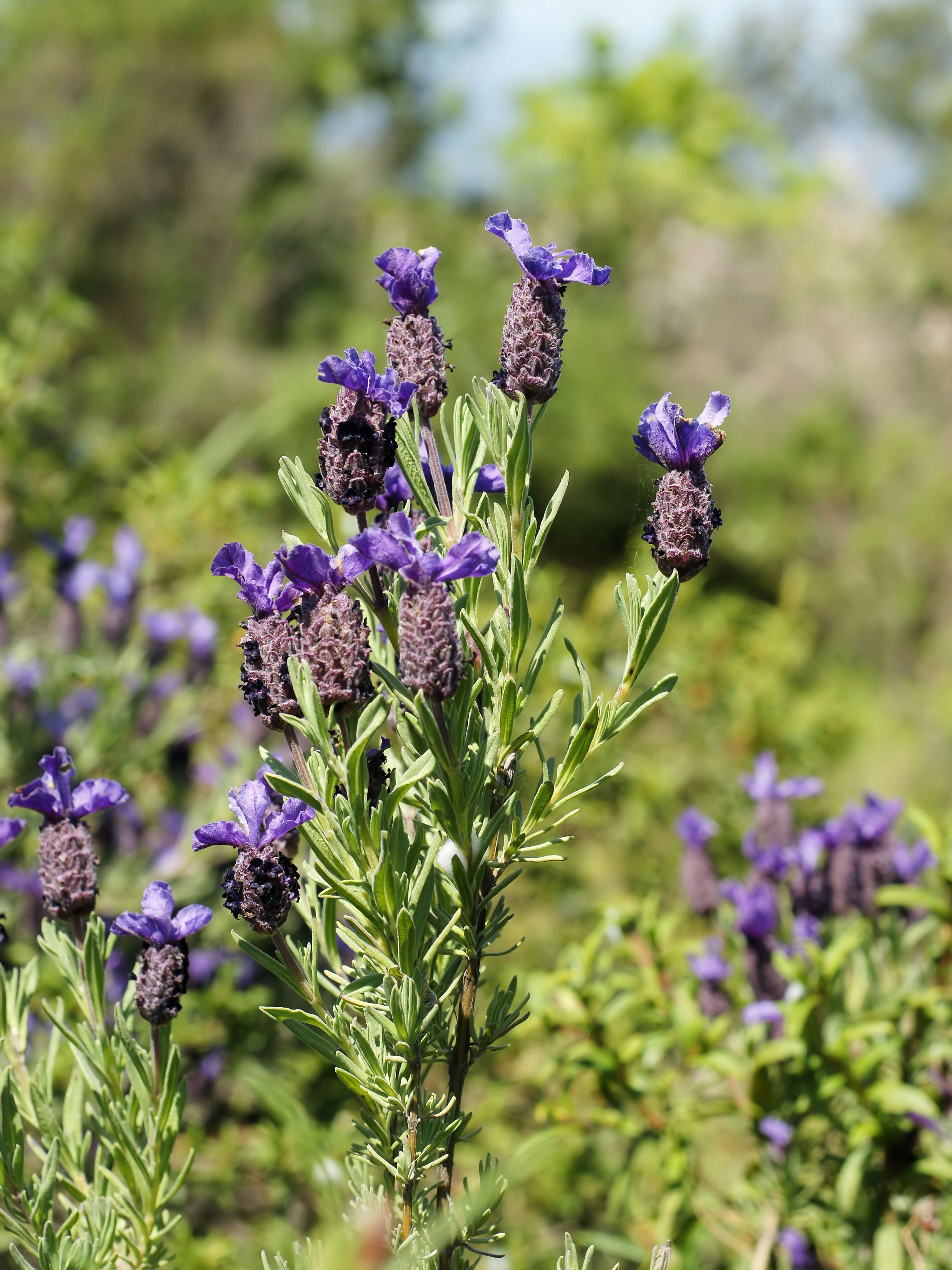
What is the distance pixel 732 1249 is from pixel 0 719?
48.1 inches

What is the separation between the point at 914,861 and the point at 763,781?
0.20 metres

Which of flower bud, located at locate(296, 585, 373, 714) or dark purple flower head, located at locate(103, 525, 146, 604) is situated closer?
flower bud, located at locate(296, 585, 373, 714)

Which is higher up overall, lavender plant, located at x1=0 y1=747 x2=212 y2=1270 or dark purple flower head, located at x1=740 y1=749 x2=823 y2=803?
dark purple flower head, located at x1=740 y1=749 x2=823 y2=803

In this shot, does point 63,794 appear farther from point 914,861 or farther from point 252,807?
point 914,861

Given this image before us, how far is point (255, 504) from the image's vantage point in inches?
92.1

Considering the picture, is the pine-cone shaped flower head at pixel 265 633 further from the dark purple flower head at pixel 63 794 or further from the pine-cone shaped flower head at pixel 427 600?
the dark purple flower head at pixel 63 794

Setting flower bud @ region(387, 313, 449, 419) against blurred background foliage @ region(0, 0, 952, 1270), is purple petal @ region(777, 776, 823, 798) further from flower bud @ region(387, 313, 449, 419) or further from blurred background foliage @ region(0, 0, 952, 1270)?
flower bud @ region(387, 313, 449, 419)

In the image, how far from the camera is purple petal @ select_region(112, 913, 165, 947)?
2.25 feet

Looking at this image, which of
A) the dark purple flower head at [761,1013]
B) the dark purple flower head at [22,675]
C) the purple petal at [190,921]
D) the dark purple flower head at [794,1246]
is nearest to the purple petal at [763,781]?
the dark purple flower head at [761,1013]

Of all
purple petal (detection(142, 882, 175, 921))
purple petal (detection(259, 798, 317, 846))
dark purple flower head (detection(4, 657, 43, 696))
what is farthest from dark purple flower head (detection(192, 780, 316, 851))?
dark purple flower head (detection(4, 657, 43, 696))

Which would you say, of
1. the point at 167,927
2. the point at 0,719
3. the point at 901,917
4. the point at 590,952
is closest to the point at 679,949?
the point at 590,952

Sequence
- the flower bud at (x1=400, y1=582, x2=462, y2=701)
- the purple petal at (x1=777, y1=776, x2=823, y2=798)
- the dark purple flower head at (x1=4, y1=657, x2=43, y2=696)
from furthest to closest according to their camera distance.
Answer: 1. the dark purple flower head at (x1=4, y1=657, x2=43, y2=696)
2. the purple petal at (x1=777, y1=776, x2=823, y2=798)
3. the flower bud at (x1=400, y1=582, x2=462, y2=701)

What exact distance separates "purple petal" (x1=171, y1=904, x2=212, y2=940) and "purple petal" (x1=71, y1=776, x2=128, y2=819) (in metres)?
0.10

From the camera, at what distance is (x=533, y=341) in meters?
0.62
